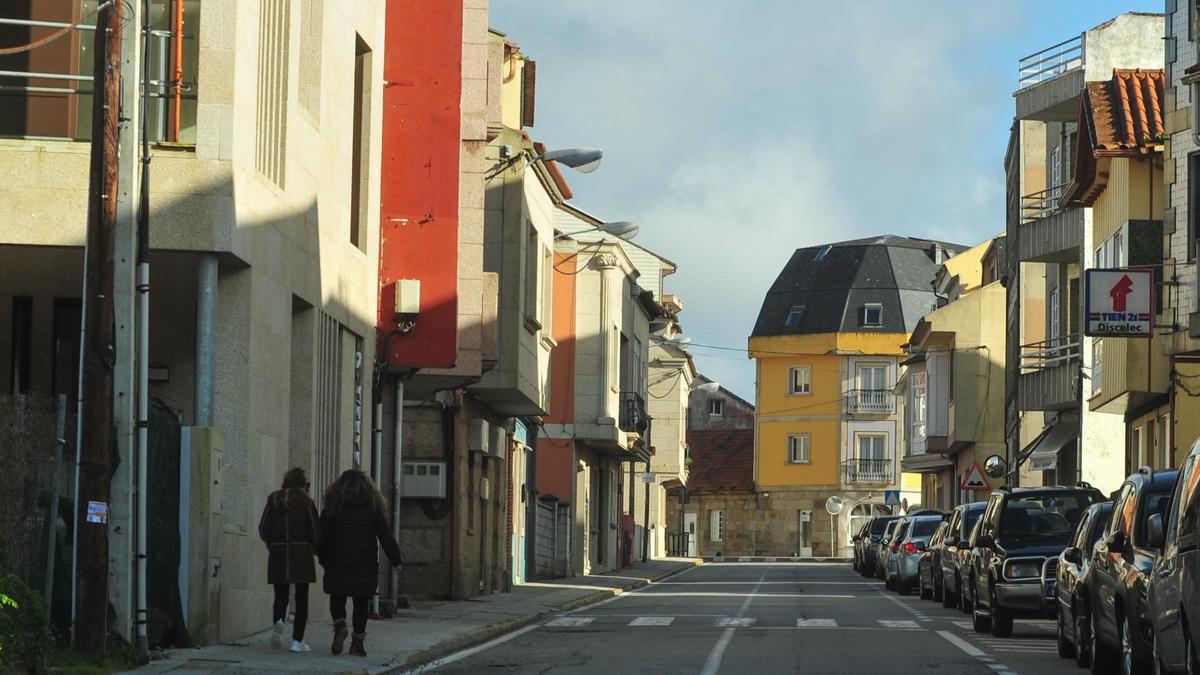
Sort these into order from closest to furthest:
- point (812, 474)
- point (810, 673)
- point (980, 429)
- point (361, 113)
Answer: point (810, 673), point (361, 113), point (980, 429), point (812, 474)

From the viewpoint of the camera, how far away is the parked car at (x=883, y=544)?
49.7m

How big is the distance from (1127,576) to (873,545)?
40640 mm

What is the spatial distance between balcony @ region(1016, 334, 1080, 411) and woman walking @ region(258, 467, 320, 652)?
26.8 m

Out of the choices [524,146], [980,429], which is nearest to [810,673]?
[524,146]

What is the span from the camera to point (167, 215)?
61.8 ft

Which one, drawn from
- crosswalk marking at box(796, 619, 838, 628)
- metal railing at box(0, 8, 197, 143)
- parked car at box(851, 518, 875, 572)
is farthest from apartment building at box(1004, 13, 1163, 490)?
metal railing at box(0, 8, 197, 143)

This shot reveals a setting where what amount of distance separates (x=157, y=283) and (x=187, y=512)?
11.6 ft

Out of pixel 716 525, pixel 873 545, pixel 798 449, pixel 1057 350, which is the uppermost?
pixel 1057 350

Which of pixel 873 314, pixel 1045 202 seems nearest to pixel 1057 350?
pixel 1045 202

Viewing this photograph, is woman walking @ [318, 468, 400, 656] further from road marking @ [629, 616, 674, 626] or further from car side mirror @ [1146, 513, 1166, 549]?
road marking @ [629, 616, 674, 626]

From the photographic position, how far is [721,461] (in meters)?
109

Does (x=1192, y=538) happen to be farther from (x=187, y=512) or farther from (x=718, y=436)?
(x=718, y=436)

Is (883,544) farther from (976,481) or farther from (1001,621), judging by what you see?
(1001,621)

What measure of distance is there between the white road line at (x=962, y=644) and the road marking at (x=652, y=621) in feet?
12.7
